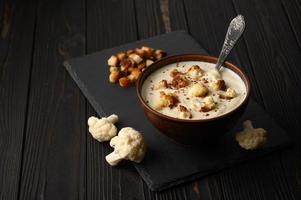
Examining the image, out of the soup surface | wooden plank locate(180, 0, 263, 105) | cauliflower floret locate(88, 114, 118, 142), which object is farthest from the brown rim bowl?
wooden plank locate(180, 0, 263, 105)

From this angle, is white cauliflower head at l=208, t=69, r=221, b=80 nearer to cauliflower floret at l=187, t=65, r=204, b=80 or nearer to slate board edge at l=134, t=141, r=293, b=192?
cauliflower floret at l=187, t=65, r=204, b=80

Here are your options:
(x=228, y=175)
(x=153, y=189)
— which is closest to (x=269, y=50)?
(x=228, y=175)

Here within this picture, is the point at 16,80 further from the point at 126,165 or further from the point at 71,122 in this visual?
the point at 126,165

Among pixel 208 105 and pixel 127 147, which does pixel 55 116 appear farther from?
pixel 208 105

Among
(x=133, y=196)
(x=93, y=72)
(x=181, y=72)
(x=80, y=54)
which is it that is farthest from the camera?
(x=80, y=54)

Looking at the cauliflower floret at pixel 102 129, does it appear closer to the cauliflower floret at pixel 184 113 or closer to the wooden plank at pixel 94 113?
the wooden plank at pixel 94 113

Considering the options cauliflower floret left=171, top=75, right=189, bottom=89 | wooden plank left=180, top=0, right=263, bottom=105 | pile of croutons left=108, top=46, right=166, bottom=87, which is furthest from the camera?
wooden plank left=180, top=0, right=263, bottom=105

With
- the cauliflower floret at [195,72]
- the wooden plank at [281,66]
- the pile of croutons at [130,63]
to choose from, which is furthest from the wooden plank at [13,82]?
the wooden plank at [281,66]
